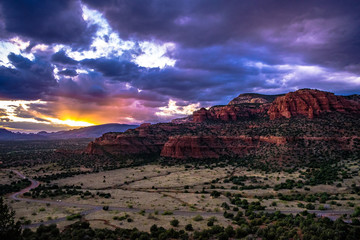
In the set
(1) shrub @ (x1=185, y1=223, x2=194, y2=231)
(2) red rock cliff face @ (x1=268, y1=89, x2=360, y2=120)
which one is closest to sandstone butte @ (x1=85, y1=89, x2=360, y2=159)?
(2) red rock cliff face @ (x1=268, y1=89, x2=360, y2=120)

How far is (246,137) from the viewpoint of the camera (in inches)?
3868

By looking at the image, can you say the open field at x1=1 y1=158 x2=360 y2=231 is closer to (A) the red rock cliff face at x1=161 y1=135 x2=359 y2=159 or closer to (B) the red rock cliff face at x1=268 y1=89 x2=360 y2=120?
(A) the red rock cliff face at x1=161 y1=135 x2=359 y2=159

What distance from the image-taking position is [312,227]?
77.9ft

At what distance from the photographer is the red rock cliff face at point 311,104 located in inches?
3907

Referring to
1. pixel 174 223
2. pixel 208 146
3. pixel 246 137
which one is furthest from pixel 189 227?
pixel 208 146

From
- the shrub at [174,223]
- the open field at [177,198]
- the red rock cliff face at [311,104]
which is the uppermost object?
the red rock cliff face at [311,104]

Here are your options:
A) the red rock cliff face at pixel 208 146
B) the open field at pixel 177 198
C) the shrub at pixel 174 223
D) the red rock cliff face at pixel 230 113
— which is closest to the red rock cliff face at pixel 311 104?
the red rock cliff face at pixel 230 113

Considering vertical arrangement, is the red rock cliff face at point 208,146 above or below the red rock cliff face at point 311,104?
below

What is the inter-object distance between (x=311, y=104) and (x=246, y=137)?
3462 cm

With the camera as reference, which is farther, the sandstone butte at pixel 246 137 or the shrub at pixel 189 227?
the sandstone butte at pixel 246 137

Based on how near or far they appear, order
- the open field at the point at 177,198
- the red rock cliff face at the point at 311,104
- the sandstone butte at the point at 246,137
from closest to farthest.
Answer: the open field at the point at 177,198 < the sandstone butte at the point at 246,137 < the red rock cliff face at the point at 311,104

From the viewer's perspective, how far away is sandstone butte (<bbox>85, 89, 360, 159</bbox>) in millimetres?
80562

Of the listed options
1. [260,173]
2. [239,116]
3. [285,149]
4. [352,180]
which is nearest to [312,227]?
[352,180]

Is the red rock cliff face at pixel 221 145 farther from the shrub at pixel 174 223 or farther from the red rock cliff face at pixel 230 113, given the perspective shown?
the shrub at pixel 174 223
